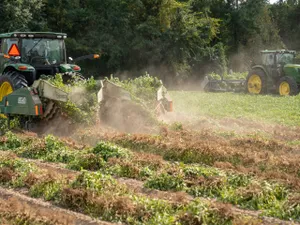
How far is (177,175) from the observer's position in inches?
269

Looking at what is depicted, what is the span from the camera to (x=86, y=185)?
632 centimetres

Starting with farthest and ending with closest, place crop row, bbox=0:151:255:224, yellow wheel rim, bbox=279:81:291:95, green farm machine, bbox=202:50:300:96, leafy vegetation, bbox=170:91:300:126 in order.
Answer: green farm machine, bbox=202:50:300:96
yellow wheel rim, bbox=279:81:291:95
leafy vegetation, bbox=170:91:300:126
crop row, bbox=0:151:255:224

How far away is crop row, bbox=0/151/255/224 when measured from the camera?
532 centimetres

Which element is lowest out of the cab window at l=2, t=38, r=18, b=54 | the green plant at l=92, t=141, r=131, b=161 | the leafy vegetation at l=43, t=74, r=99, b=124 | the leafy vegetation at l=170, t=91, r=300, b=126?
the leafy vegetation at l=170, t=91, r=300, b=126

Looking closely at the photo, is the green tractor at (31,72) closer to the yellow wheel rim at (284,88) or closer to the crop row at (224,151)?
the crop row at (224,151)

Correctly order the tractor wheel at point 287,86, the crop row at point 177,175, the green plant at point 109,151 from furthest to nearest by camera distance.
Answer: the tractor wheel at point 287,86 < the green plant at point 109,151 < the crop row at point 177,175

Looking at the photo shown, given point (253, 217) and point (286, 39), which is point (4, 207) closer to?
point (253, 217)

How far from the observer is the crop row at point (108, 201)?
5.32 meters

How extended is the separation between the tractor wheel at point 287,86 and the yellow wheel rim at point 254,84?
1.15m

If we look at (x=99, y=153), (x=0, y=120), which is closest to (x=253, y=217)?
(x=99, y=153)

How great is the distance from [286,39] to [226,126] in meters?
33.2

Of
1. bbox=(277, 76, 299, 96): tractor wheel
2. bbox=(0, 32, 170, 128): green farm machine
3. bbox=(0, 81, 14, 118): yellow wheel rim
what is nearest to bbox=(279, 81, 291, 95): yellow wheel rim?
bbox=(277, 76, 299, 96): tractor wheel

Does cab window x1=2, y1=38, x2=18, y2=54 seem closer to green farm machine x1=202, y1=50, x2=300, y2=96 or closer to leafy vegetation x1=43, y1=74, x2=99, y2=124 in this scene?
leafy vegetation x1=43, y1=74, x2=99, y2=124

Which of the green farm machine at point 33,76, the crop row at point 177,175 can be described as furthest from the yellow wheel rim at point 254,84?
the crop row at point 177,175
